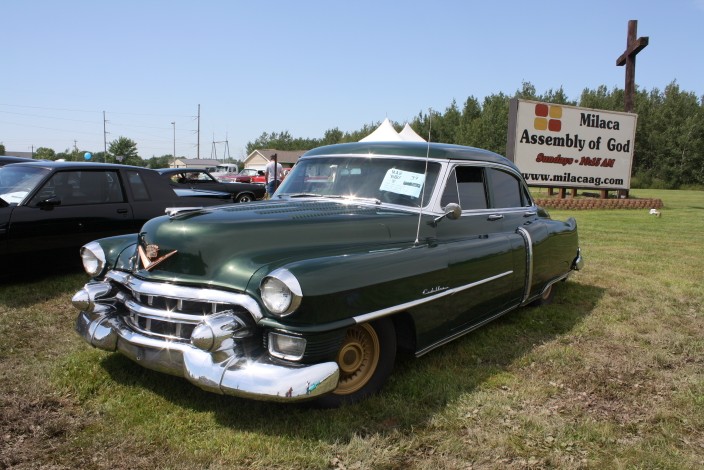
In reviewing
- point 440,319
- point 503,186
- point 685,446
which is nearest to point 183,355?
point 440,319

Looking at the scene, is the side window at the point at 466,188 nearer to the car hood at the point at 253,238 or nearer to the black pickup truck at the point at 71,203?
the car hood at the point at 253,238

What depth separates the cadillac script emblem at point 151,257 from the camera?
3059 mm

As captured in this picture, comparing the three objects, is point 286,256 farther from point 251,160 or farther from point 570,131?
point 251,160

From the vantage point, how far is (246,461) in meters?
2.45

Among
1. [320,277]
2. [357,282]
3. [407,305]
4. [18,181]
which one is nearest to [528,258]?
[407,305]

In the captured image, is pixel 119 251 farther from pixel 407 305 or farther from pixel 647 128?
pixel 647 128

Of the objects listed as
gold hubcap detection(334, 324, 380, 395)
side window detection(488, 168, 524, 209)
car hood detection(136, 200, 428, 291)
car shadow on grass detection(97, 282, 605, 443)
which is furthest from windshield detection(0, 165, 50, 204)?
side window detection(488, 168, 524, 209)

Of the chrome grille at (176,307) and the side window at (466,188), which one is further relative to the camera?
the side window at (466,188)

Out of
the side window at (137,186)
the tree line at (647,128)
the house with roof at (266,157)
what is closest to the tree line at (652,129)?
the tree line at (647,128)

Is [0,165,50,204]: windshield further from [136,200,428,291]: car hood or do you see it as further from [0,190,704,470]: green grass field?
[136,200,428,291]: car hood

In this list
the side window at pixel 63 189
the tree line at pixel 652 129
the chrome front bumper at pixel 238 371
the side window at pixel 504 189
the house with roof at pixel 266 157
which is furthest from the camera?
the house with roof at pixel 266 157

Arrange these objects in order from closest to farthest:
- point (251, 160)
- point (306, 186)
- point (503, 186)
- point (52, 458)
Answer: point (52, 458) < point (306, 186) < point (503, 186) < point (251, 160)

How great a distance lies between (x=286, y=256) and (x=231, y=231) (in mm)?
359

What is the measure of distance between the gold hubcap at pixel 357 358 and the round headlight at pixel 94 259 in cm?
180
